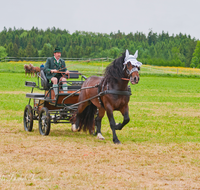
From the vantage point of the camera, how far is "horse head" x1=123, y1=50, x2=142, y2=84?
7577mm

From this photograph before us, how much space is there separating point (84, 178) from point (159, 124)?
6.74 m

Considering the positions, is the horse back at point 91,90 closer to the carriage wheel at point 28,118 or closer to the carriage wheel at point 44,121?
the carriage wheel at point 44,121

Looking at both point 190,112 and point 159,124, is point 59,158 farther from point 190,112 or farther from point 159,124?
point 190,112

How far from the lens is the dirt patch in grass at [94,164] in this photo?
512cm

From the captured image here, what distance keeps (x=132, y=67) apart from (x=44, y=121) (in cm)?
307

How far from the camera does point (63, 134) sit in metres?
9.91

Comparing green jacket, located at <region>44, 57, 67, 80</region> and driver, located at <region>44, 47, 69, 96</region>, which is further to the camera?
green jacket, located at <region>44, 57, 67, 80</region>

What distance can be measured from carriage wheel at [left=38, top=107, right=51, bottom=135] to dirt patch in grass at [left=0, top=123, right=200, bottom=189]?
389 millimetres

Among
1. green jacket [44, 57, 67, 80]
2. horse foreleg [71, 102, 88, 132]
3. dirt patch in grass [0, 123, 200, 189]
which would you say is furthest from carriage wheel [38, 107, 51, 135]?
green jacket [44, 57, 67, 80]

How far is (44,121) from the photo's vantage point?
9430 mm

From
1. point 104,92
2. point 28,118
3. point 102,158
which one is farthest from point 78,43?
point 102,158

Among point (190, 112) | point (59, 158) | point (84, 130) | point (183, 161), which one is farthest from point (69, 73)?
point (190, 112)

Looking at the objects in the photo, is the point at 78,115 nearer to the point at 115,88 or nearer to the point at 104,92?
the point at 104,92

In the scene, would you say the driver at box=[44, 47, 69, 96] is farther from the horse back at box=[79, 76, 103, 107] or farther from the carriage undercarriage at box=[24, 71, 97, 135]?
the horse back at box=[79, 76, 103, 107]
